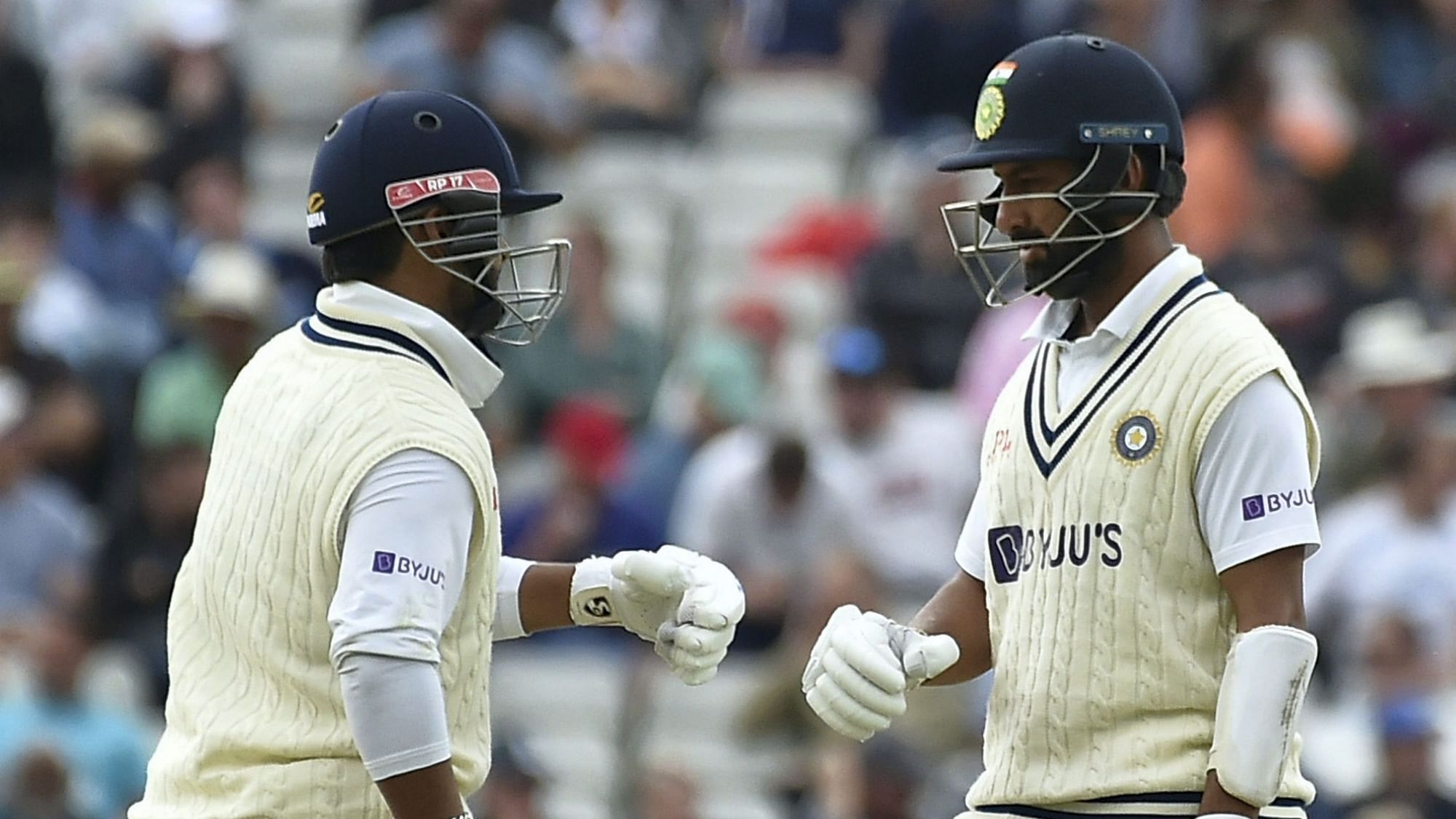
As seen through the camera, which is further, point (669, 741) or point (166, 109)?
point (166, 109)

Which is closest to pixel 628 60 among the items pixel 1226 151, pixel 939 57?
pixel 939 57

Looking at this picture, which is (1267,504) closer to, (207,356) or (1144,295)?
(1144,295)

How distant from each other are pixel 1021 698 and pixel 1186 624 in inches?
14.5

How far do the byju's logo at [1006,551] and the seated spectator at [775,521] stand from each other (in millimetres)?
4833

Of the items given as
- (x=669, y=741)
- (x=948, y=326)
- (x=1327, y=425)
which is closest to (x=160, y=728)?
(x=669, y=741)

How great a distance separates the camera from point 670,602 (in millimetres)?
5480

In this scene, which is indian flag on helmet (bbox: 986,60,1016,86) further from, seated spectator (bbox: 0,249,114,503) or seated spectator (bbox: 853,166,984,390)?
seated spectator (bbox: 0,249,114,503)

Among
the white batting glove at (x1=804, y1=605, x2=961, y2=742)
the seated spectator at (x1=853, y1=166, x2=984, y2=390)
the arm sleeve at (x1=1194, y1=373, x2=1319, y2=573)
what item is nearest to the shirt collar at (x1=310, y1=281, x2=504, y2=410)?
the white batting glove at (x1=804, y1=605, x2=961, y2=742)

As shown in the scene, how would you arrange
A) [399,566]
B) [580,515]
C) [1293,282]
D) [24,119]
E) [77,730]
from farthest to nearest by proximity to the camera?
[24,119] → [1293,282] → [580,515] → [77,730] → [399,566]

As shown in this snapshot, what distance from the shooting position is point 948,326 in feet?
36.3

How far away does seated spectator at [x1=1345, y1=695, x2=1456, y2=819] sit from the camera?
868cm

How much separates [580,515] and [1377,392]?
9.59ft

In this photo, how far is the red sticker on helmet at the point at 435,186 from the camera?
509cm

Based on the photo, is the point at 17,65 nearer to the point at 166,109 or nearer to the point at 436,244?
the point at 166,109
